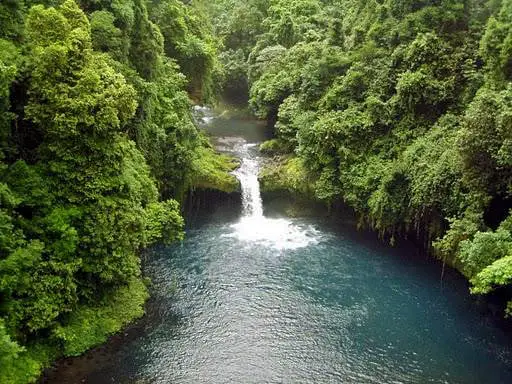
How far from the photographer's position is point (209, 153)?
124 ft

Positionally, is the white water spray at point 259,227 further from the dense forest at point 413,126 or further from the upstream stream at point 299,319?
the dense forest at point 413,126

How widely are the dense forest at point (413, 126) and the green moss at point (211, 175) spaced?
8.56 feet

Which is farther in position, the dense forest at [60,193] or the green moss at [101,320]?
the green moss at [101,320]

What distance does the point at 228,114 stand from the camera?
5766cm

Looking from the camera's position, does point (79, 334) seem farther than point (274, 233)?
No

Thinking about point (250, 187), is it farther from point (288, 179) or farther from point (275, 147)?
point (275, 147)

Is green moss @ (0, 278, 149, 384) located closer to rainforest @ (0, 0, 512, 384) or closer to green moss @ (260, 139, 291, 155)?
rainforest @ (0, 0, 512, 384)

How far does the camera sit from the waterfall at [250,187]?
34.4 meters

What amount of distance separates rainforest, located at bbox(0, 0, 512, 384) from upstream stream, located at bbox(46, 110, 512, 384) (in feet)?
1.16

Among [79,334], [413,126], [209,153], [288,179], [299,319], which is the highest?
[413,126]

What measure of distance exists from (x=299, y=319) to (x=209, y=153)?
59.7ft

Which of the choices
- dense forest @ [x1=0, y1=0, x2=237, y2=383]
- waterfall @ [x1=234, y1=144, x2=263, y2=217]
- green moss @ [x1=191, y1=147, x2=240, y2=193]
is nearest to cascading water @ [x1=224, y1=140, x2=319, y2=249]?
waterfall @ [x1=234, y1=144, x2=263, y2=217]

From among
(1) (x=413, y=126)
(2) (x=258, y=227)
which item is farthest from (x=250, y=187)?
(1) (x=413, y=126)

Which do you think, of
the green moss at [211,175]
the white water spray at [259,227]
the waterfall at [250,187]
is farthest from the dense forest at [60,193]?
the waterfall at [250,187]
